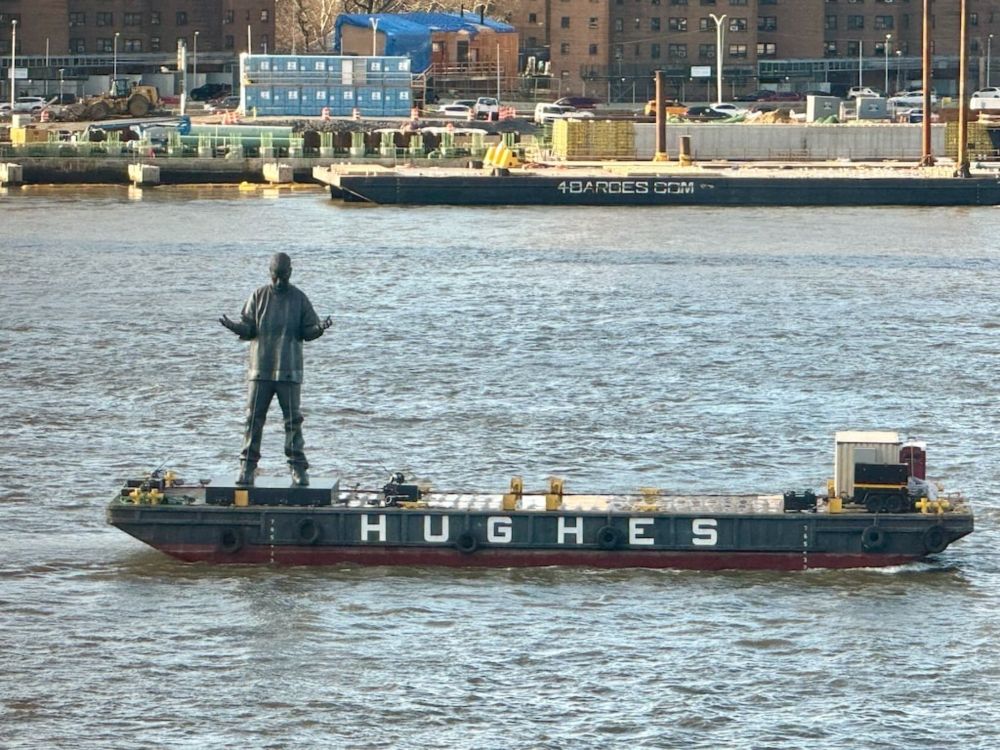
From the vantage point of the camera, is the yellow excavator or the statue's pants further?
the yellow excavator

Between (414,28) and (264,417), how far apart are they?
421ft

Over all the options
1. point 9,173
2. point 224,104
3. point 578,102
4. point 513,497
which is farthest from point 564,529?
point 224,104

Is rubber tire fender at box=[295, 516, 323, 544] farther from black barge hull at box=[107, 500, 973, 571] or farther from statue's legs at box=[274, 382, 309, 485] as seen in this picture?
statue's legs at box=[274, 382, 309, 485]

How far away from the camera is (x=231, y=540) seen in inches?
1046

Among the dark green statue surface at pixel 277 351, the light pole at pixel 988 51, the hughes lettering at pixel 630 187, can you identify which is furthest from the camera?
the light pole at pixel 988 51

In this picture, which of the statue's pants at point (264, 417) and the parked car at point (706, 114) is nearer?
the statue's pants at point (264, 417)

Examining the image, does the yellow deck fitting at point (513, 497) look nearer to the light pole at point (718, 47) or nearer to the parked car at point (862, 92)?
the parked car at point (862, 92)

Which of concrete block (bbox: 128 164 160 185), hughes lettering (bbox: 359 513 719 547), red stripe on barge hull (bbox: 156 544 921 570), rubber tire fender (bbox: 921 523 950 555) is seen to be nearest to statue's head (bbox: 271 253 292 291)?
hughes lettering (bbox: 359 513 719 547)

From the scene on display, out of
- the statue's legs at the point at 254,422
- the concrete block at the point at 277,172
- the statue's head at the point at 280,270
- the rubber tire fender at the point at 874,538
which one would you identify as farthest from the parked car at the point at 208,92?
the rubber tire fender at the point at 874,538

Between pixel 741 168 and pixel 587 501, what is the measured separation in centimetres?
7408

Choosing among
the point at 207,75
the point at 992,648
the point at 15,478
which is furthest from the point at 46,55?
the point at 992,648

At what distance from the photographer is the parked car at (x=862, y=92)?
449 feet

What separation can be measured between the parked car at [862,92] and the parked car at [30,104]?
51932mm

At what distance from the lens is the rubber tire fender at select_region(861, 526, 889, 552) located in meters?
26.4
